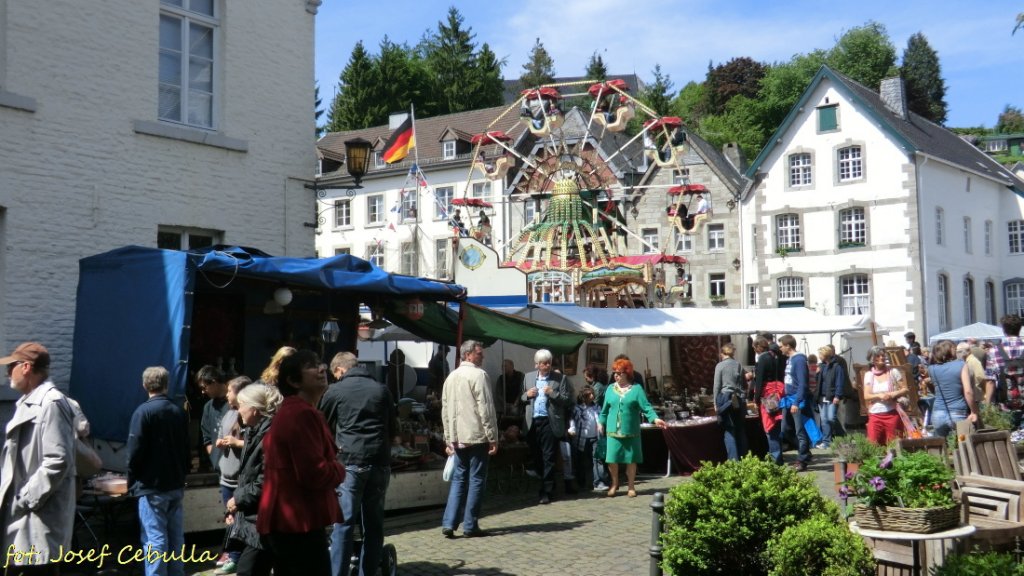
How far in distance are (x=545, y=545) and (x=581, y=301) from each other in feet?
46.9

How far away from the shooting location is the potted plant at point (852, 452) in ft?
22.4

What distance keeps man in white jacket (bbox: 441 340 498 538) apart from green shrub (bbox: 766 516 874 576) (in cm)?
379

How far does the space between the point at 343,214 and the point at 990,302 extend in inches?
1166

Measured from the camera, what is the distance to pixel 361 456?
23.9ft

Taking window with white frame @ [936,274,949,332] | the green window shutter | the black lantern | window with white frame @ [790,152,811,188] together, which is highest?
the green window shutter

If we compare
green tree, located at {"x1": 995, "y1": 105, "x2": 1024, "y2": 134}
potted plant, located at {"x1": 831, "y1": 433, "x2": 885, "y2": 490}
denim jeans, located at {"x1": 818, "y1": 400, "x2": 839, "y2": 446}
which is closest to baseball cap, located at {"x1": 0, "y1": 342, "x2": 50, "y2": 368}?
potted plant, located at {"x1": 831, "y1": 433, "x2": 885, "y2": 490}

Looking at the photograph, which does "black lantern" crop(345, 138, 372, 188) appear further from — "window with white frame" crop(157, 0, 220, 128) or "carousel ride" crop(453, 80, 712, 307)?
"carousel ride" crop(453, 80, 712, 307)

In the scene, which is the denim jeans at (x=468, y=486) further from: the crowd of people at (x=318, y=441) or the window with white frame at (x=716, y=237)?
the window with white frame at (x=716, y=237)

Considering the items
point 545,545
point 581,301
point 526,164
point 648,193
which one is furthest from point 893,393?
point 648,193

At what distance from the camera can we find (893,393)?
1130 cm

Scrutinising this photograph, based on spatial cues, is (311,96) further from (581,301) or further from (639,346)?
(581,301)

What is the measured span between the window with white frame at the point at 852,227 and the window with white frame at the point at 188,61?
28581 mm

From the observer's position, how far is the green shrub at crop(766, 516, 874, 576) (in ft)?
18.4

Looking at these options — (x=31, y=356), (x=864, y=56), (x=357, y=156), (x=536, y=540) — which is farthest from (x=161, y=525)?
(x=864, y=56)
